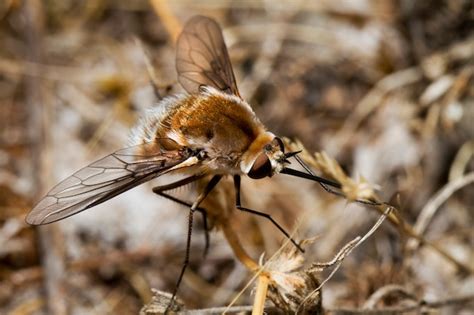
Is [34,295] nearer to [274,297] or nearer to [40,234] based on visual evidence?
[40,234]

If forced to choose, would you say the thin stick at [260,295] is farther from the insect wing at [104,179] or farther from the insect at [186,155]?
the insect wing at [104,179]

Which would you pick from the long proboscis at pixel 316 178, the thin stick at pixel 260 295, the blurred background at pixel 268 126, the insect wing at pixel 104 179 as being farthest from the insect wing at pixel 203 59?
the thin stick at pixel 260 295

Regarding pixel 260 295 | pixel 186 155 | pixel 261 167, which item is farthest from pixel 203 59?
pixel 260 295

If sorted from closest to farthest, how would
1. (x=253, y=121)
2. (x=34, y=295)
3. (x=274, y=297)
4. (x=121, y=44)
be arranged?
(x=274, y=297) < (x=253, y=121) < (x=34, y=295) < (x=121, y=44)

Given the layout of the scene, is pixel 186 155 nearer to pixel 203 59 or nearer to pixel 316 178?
pixel 316 178

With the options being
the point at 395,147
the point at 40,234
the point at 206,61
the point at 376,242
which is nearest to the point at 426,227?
the point at 376,242
